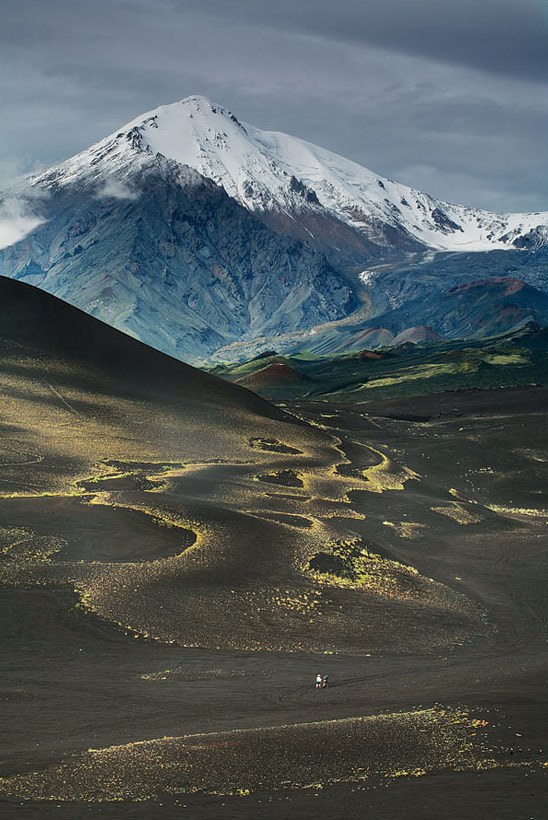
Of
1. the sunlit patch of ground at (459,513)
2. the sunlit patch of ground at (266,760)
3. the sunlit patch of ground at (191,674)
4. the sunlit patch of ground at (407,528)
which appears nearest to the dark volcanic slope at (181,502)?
the sunlit patch of ground at (407,528)

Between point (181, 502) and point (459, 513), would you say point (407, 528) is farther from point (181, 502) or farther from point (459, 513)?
point (181, 502)

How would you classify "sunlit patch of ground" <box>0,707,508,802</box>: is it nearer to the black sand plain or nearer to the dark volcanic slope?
the black sand plain

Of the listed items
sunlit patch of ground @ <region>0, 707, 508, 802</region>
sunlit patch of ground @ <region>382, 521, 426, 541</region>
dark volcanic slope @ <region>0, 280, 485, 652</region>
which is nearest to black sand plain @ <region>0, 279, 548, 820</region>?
sunlit patch of ground @ <region>0, 707, 508, 802</region>

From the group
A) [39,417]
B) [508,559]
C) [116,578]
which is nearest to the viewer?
[116,578]

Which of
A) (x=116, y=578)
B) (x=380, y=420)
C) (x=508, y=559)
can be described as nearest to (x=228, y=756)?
(x=116, y=578)

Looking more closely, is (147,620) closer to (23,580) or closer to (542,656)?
(23,580)
